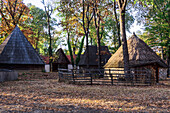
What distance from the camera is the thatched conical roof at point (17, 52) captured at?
25.2 metres

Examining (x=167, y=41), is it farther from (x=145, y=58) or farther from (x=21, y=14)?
(x=21, y=14)

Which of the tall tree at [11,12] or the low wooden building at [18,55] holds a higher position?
the tall tree at [11,12]

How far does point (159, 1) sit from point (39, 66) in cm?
2058

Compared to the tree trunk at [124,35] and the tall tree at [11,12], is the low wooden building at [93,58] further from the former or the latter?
the tree trunk at [124,35]

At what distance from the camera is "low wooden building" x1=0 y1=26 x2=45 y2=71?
25.2m

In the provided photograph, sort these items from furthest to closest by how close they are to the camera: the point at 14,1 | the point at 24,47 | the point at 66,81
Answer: the point at 14,1
the point at 24,47
the point at 66,81

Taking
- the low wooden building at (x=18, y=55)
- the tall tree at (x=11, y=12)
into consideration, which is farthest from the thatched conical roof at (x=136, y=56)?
the tall tree at (x=11, y=12)

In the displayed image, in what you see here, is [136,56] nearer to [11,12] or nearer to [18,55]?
[18,55]

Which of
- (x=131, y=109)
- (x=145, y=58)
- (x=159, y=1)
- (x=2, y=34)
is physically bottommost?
(x=131, y=109)

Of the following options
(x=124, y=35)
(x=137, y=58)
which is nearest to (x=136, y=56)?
(x=137, y=58)

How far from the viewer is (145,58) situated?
24828 mm

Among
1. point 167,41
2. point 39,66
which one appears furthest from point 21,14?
point 167,41

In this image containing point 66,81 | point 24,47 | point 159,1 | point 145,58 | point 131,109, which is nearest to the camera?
point 131,109

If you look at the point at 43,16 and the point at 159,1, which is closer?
the point at 159,1
